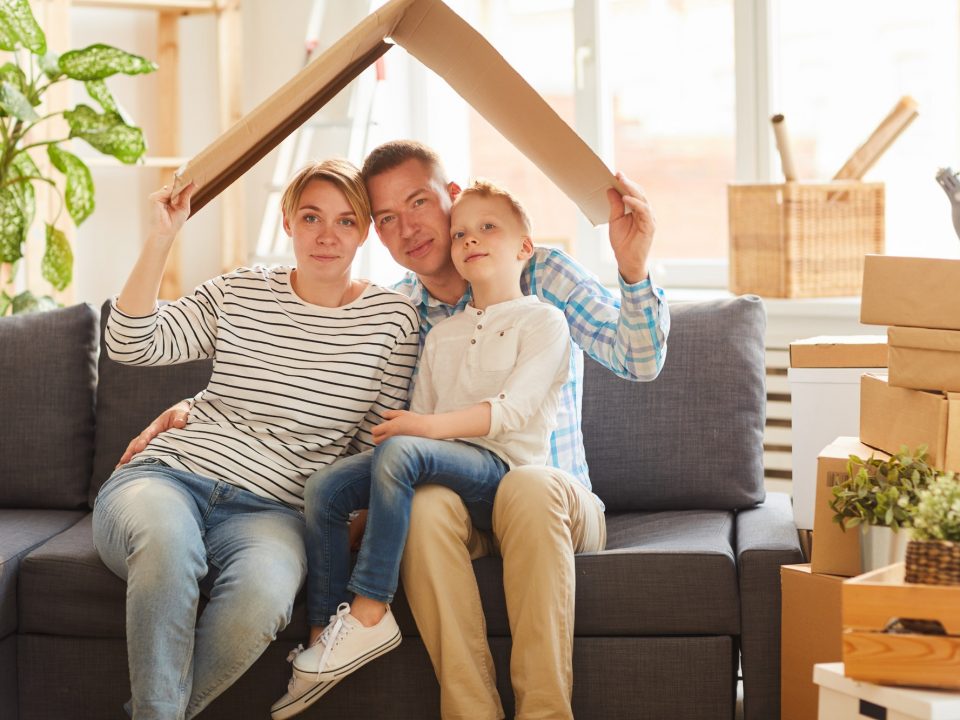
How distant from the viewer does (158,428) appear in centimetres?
216

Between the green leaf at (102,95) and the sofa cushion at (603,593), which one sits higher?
the green leaf at (102,95)

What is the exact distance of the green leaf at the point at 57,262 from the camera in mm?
3189

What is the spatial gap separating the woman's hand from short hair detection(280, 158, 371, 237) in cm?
19

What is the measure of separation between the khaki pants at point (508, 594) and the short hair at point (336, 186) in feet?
1.79

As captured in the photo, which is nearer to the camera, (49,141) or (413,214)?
(413,214)

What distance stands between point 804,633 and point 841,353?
532 mm

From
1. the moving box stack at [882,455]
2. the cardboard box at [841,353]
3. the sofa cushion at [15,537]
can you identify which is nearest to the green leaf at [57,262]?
the sofa cushion at [15,537]

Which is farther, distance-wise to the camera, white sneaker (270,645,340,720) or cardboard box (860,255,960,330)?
white sneaker (270,645,340,720)

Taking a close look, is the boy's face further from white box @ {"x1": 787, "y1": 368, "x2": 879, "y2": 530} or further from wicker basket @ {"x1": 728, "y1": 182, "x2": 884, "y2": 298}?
wicker basket @ {"x1": 728, "y1": 182, "x2": 884, "y2": 298}

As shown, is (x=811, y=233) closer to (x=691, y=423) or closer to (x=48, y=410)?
(x=691, y=423)

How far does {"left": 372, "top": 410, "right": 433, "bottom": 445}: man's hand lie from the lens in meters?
1.92

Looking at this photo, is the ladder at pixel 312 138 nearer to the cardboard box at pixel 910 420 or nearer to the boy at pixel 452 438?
the boy at pixel 452 438

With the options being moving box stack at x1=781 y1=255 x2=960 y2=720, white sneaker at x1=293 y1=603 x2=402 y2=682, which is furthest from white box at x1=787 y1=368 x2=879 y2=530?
white sneaker at x1=293 y1=603 x2=402 y2=682

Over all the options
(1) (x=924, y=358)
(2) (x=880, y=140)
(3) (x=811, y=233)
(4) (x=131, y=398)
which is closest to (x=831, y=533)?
(1) (x=924, y=358)
